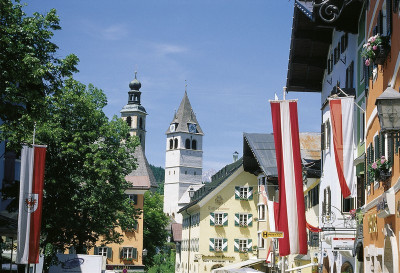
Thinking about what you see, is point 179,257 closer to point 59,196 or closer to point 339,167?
point 59,196

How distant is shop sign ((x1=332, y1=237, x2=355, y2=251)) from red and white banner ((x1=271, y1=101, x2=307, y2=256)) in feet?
18.9

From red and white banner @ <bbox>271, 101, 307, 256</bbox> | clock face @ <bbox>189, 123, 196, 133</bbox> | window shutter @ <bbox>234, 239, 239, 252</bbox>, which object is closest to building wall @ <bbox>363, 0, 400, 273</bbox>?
red and white banner @ <bbox>271, 101, 307, 256</bbox>

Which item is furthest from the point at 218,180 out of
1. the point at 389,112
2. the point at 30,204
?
the point at 389,112

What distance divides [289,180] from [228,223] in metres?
45.2

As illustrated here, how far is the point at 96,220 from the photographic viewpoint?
133ft

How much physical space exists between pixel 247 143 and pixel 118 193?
17.9 meters

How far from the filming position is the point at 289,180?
19547 millimetres

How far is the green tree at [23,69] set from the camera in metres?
18.4

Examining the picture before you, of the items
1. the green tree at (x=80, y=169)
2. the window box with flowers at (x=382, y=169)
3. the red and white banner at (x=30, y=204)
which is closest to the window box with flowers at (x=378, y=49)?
the window box with flowers at (x=382, y=169)

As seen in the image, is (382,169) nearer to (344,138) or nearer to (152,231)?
(344,138)

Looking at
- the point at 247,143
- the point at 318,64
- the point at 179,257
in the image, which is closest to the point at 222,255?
the point at 247,143

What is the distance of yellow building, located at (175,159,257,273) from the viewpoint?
63.8 metres

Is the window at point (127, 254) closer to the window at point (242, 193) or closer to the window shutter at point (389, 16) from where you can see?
the window at point (242, 193)

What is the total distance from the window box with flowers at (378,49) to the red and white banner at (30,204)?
12.5 metres
